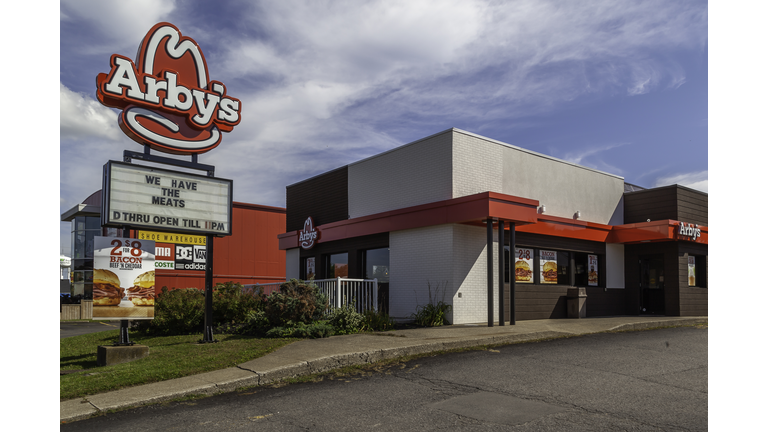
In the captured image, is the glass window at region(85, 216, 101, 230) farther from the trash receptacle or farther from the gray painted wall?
the trash receptacle

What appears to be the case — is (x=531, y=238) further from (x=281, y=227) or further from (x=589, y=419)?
(x=281, y=227)

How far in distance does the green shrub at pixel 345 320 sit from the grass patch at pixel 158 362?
5.30ft

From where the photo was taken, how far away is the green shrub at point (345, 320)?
523 inches

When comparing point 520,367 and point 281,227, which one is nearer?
point 520,367

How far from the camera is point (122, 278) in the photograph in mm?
10594

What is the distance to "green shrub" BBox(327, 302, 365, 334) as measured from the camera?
1327 centimetres

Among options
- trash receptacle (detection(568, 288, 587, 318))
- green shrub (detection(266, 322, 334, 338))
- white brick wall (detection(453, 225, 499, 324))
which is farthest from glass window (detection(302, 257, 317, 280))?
trash receptacle (detection(568, 288, 587, 318))

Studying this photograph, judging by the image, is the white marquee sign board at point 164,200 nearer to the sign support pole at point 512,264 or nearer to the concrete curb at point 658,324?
the sign support pole at point 512,264

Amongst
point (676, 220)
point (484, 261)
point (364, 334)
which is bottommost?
point (364, 334)

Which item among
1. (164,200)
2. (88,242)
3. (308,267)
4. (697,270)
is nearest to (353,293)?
(164,200)

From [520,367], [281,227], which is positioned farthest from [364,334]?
[281,227]

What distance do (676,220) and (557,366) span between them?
41.7 ft

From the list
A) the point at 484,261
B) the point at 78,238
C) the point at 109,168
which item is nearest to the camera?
the point at 109,168

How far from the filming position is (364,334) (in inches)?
499
